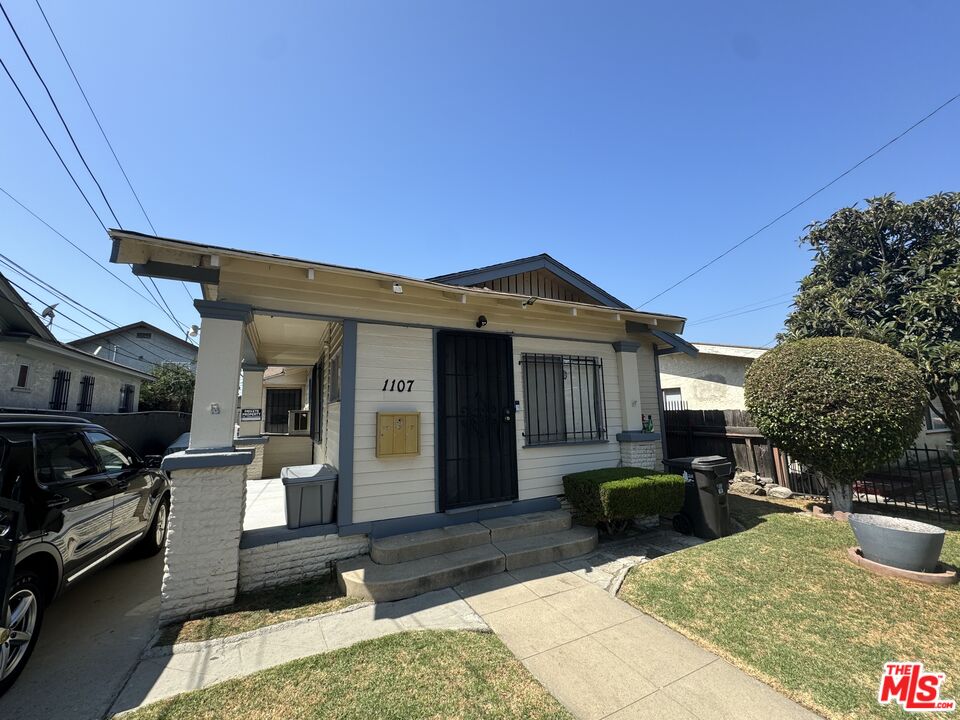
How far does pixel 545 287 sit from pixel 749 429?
5.26 meters

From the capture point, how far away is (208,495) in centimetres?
345

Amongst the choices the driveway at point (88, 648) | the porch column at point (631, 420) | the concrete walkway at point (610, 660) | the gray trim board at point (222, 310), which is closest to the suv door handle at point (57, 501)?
the driveway at point (88, 648)

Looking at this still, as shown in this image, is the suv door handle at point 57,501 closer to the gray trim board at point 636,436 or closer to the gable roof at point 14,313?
the gray trim board at point 636,436

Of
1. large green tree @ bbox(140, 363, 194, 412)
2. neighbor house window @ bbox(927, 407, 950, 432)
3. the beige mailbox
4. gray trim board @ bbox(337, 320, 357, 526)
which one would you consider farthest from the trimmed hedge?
large green tree @ bbox(140, 363, 194, 412)

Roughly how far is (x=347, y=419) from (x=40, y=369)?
12.7 m

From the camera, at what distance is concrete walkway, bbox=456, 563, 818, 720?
7.27ft

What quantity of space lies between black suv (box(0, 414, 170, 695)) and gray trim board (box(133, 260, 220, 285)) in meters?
→ 1.61

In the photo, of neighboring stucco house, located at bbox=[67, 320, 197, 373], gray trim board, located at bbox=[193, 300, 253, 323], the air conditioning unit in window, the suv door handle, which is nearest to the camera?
the suv door handle

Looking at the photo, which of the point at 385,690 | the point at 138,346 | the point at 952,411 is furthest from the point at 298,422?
the point at 138,346

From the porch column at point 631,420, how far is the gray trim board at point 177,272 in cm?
566

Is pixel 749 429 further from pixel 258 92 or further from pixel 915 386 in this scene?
pixel 258 92

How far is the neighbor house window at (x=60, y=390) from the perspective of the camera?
11.2m

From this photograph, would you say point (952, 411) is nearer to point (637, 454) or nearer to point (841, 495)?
point (841, 495)

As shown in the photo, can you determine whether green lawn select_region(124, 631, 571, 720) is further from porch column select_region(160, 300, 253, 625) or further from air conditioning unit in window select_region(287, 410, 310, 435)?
air conditioning unit in window select_region(287, 410, 310, 435)
